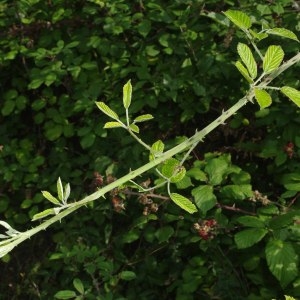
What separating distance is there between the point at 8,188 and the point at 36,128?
38 cm

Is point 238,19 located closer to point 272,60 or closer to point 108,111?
point 272,60

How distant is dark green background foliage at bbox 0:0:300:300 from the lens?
80.0 inches

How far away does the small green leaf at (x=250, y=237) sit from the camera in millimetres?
1747

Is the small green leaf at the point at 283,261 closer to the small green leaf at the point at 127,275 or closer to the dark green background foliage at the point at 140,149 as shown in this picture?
the dark green background foliage at the point at 140,149

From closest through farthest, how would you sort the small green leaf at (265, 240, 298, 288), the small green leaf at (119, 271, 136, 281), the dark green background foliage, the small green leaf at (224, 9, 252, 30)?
the small green leaf at (224, 9, 252, 30), the small green leaf at (265, 240, 298, 288), the dark green background foliage, the small green leaf at (119, 271, 136, 281)

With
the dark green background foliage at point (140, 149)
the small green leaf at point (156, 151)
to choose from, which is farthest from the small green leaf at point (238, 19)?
the dark green background foliage at point (140, 149)

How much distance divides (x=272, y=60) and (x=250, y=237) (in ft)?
2.84

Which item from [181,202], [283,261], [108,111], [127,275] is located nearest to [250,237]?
[283,261]

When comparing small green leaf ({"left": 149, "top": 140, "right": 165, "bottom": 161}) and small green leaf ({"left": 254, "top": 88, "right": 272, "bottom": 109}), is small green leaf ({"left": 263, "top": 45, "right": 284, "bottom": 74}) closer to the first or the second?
small green leaf ({"left": 254, "top": 88, "right": 272, "bottom": 109})

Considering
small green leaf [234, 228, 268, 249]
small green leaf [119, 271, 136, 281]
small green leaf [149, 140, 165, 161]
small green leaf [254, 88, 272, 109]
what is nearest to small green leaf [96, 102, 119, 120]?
small green leaf [149, 140, 165, 161]

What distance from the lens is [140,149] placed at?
2.29m

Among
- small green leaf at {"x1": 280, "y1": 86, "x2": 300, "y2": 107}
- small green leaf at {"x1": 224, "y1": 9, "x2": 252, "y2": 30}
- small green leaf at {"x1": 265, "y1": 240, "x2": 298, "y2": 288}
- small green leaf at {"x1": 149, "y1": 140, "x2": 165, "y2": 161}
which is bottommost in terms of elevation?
small green leaf at {"x1": 265, "y1": 240, "x2": 298, "y2": 288}

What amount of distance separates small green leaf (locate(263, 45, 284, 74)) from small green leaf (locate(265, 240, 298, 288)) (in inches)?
33.1

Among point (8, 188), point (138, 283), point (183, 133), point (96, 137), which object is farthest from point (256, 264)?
point (8, 188)
